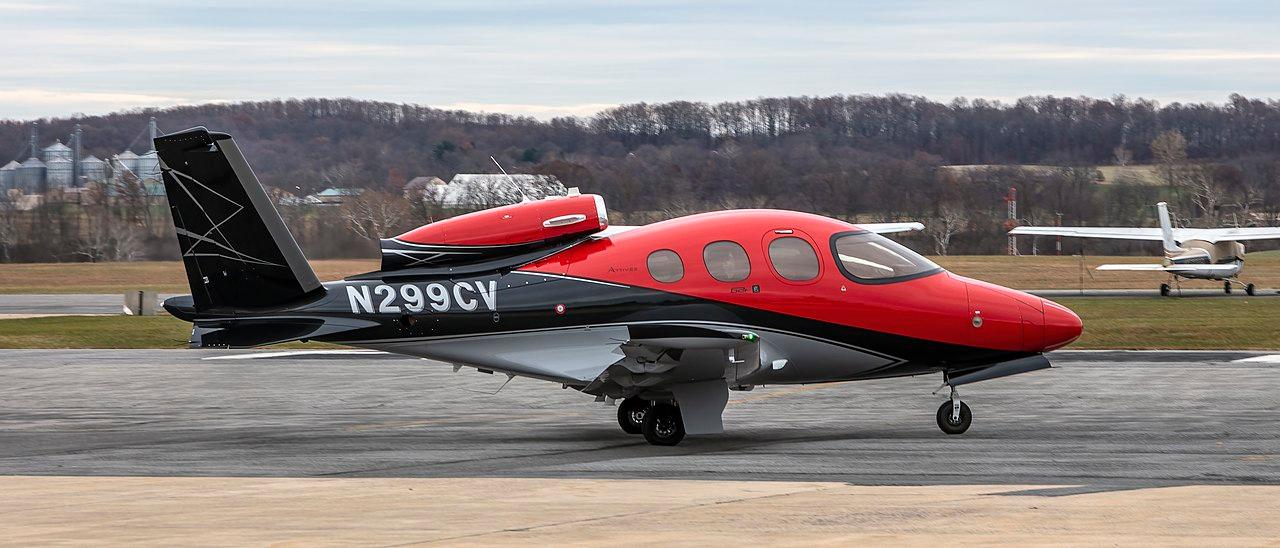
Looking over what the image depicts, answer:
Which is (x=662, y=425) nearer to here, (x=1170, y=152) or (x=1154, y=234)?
(x=1154, y=234)

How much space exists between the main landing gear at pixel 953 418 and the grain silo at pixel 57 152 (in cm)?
5240

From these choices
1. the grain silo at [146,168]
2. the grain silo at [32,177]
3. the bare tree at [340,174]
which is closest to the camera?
the grain silo at [146,168]

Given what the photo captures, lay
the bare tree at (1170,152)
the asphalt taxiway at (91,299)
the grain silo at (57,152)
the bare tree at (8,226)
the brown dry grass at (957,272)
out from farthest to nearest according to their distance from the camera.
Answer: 1. the bare tree at (1170,152)
2. the bare tree at (8,226)
3. the grain silo at (57,152)
4. the brown dry grass at (957,272)
5. the asphalt taxiway at (91,299)

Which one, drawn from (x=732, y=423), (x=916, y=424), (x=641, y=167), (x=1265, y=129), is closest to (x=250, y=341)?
(x=732, y=423)

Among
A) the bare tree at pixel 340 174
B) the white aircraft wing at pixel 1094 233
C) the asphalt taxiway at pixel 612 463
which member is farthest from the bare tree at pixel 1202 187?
the asphalt taxiway at pixel 612 463

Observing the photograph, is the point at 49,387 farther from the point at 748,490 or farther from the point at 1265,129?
the point at 1265,129

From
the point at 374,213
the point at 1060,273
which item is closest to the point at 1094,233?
the point at 1060,273

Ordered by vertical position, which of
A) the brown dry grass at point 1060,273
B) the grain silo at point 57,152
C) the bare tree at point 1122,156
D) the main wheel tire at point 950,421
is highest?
the bare tree at point 1122,156

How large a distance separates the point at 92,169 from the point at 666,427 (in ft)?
156

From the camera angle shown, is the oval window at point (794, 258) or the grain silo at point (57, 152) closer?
the oval window at point (794, 258)

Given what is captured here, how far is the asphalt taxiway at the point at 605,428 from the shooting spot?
14.6m

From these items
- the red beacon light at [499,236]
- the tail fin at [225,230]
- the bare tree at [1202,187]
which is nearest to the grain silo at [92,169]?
the tail fin at [225,230]

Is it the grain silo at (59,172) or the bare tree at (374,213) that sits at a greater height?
the grain silo at (59,172)

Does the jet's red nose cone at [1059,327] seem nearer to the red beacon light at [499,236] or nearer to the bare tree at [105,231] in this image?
the red beacon light at [499,236]
